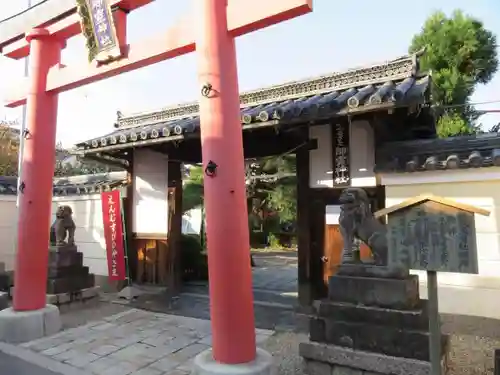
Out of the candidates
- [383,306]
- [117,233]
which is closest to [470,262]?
[383,306]

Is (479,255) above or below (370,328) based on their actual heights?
above

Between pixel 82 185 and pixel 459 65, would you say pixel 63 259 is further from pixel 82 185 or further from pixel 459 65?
pixel 459 65

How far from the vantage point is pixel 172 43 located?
5289 mm

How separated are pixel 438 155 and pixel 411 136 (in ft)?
6.06

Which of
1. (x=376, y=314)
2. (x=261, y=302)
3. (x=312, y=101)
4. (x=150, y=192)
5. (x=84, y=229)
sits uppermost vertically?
(x=312, y=101)

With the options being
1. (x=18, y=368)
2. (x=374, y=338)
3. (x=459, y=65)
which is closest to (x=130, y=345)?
(x=18, y=368)

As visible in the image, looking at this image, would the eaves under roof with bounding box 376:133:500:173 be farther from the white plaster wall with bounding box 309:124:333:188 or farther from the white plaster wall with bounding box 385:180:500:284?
the white plaster wall with bounding box 309:124:333:188

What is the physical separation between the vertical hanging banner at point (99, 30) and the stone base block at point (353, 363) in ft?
16.6

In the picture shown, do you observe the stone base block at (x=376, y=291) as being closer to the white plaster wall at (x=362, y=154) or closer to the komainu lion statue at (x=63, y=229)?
the white plaster wall at (x=362, y=154)

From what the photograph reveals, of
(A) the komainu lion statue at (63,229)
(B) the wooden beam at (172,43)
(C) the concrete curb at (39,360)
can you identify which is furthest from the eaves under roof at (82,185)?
(C) the concrete curb at (39,360)

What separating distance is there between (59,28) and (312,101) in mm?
4893

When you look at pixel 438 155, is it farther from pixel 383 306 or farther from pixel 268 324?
pixel 268 324

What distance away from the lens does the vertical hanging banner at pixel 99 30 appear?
19.2 ft

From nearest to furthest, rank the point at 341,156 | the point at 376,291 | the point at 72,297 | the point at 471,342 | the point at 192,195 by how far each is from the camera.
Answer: the point at 376,291 → the point at 471,342 → the point at 341,156 → the point at 72,297 → the point at 192,195
